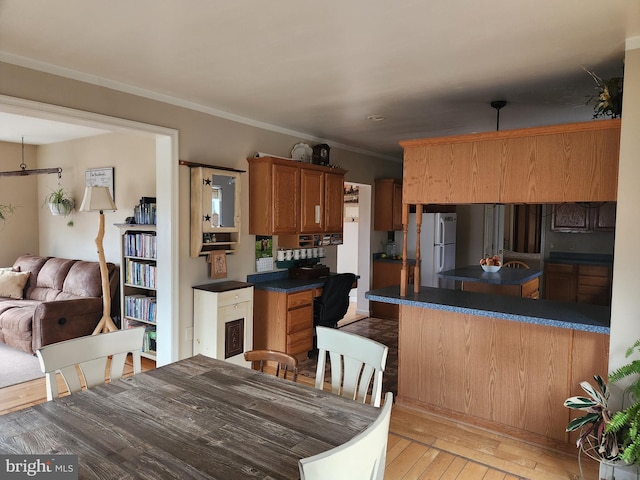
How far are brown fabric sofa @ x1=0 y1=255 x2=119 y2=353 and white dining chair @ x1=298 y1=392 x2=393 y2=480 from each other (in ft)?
13.8

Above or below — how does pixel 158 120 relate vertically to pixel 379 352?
above

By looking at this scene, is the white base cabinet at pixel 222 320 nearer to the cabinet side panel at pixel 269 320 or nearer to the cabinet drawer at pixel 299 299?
the cabinet side panel at pixel 269 320

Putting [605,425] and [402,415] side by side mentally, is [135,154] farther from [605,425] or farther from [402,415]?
[605,425]

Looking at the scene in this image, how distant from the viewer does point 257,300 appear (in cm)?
434

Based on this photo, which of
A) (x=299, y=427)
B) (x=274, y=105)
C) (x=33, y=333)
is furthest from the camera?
(x=33, y=333)

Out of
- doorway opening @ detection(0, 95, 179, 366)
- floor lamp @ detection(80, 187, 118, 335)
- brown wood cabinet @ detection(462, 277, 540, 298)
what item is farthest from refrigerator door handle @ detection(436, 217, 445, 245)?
floor lamp @ detection(80, 187, 118, 335)

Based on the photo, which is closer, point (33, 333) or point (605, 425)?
point (605, 425)

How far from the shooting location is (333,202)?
5043mm

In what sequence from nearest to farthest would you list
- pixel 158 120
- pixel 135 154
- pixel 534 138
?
pixel 534 138
pixel 158 120
pixel 135 154

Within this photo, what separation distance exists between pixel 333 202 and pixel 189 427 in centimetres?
379

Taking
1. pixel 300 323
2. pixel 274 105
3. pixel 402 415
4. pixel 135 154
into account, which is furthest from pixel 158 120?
pixel 402 415

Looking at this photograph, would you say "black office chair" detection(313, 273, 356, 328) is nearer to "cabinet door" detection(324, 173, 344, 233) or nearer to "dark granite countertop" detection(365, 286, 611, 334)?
"cabinet door" detection(324, 173, 344, 233)

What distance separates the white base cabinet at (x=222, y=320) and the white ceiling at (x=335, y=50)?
1.62 m

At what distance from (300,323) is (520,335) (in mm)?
2135
